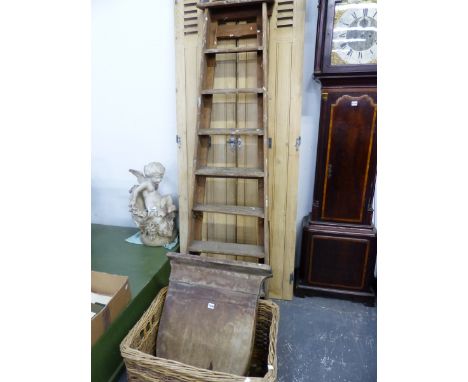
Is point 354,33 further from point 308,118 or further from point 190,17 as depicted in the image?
point 190,17

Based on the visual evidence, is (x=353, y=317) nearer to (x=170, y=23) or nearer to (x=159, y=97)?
(x=159, y=97)

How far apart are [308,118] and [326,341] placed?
136cm

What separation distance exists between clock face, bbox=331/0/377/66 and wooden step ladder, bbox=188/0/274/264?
380 mm

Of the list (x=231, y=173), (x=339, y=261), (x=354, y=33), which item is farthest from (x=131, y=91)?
(x=339, y=261)

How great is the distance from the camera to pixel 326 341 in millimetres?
1633

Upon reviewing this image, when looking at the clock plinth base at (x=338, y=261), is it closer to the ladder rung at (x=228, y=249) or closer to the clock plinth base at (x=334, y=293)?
the clock plinth base at (x=334, y=293)

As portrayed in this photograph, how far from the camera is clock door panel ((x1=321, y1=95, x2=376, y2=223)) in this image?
64.3 inches

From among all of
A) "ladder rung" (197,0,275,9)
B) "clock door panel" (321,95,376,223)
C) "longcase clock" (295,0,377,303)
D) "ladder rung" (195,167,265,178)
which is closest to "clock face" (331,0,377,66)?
"longcase clock" (295,0,377,303)

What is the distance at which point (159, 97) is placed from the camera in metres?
2.06

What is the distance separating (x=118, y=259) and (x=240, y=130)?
1123mm

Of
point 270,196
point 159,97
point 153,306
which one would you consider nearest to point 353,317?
point 270,196
